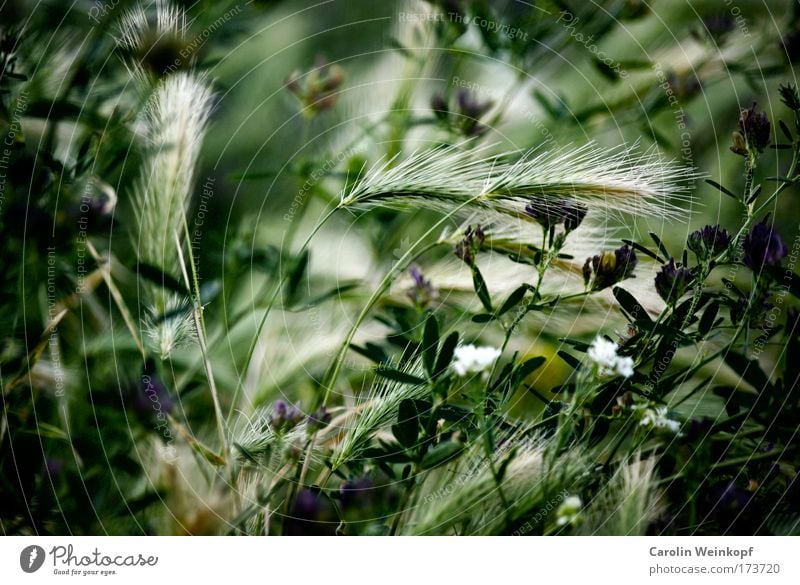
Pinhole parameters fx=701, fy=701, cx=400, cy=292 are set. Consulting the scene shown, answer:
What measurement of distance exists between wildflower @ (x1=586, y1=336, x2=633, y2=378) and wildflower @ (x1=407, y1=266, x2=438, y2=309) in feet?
0.55

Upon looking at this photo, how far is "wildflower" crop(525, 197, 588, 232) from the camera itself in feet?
2.01

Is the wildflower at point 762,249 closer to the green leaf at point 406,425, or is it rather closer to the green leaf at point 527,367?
the green leaf at point 527,367

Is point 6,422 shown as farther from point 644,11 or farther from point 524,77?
point 644,11

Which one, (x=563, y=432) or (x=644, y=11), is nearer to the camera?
(x=563, y=432)

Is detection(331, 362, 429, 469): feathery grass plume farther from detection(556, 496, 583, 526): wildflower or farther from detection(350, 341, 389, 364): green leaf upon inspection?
detection(556, 496, 583, 526): wildflower

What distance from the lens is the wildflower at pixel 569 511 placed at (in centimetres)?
63

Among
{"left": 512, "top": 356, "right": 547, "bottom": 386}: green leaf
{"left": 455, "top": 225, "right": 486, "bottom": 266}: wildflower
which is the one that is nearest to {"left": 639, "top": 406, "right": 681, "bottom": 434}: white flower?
{"left": 512, "top": 356, "right": 547, "bottom": 386}: green leaf

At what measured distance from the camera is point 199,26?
Result: 756 mm

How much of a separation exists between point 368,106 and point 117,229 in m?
0.32

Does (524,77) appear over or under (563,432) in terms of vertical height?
over

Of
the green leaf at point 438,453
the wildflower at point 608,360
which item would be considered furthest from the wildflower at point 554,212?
the green leaf at point 438,453
